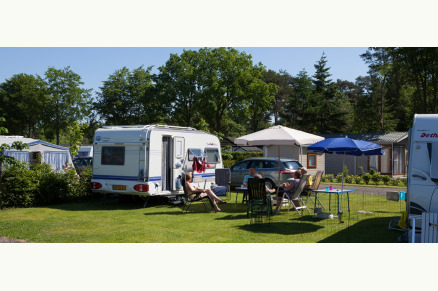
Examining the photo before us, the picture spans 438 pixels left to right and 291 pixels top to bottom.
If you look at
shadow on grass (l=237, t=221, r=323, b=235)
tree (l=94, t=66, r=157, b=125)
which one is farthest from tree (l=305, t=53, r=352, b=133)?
shadow on grass (l=237, t=221, r=323, b=235)

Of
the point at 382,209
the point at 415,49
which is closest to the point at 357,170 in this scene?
A: the point at 415,49

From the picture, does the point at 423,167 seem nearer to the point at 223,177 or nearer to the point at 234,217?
the point at 234,217

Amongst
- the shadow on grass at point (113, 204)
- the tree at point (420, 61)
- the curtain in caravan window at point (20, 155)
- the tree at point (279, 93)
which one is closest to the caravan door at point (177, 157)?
the shadow on grass at point (113, 204)

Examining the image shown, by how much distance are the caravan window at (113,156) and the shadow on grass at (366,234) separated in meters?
6.15

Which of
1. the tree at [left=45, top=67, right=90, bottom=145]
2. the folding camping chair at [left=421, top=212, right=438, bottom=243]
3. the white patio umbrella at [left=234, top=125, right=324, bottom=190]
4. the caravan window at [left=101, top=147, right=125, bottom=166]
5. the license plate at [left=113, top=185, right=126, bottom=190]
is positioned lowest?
the folding camping chair at [left=421, top=212, right=438, bottom=243]

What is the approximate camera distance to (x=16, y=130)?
41.1m

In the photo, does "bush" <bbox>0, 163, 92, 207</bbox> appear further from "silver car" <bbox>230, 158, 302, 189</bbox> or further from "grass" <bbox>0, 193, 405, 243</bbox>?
"silver car" <bbox>230, 158, 302, 189</bbox>

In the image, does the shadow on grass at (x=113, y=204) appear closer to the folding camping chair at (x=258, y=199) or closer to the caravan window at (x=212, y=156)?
the caravan window at (x=212, y=156)

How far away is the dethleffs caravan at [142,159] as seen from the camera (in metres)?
10.7

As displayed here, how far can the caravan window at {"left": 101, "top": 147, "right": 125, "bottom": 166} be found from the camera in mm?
11016

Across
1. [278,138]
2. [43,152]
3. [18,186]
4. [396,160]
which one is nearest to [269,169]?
[278,138]

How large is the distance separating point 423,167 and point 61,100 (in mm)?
33975

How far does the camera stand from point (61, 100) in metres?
35.6

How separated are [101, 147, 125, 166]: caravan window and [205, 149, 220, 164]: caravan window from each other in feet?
9.81
